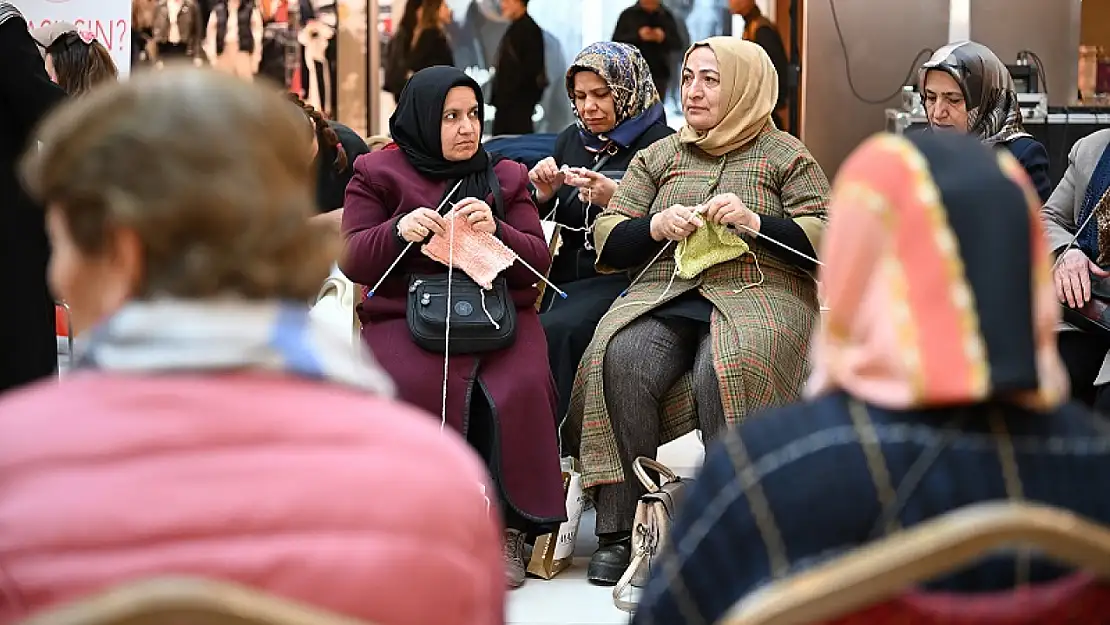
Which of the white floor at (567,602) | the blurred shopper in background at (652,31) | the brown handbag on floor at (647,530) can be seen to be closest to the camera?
the white floor at (567,602)

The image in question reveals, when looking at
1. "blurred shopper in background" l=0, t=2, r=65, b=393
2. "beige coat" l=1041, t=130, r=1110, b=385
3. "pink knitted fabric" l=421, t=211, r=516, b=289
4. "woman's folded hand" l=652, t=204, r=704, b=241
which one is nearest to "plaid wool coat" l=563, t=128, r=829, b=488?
"woman's folded hand" l=652, t=204, r=704, b=241

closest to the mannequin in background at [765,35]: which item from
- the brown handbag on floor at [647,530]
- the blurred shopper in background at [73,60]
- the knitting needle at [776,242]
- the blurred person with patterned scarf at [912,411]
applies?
the knitting needle at [776,242]

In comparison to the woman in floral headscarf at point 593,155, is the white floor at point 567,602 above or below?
below

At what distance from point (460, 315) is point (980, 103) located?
1.54m

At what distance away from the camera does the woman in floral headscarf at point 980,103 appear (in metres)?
3.80

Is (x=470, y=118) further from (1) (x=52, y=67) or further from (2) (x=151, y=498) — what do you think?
(2) (x=151, y=498)

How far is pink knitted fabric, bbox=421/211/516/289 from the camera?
3.48 metres

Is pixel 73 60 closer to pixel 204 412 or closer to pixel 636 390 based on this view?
pixel 636 390

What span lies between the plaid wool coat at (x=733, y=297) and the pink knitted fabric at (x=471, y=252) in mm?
329

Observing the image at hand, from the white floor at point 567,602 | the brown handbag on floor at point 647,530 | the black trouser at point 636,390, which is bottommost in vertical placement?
the white floor at point 567,602

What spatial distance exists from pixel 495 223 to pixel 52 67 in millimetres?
1536

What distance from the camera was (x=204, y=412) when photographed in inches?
45.2

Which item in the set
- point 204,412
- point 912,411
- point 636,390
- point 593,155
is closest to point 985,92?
point 593,155

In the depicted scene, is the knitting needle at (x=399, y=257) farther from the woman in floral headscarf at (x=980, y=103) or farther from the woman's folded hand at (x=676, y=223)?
the woman in floral headscarf at (x=980, y=103)
